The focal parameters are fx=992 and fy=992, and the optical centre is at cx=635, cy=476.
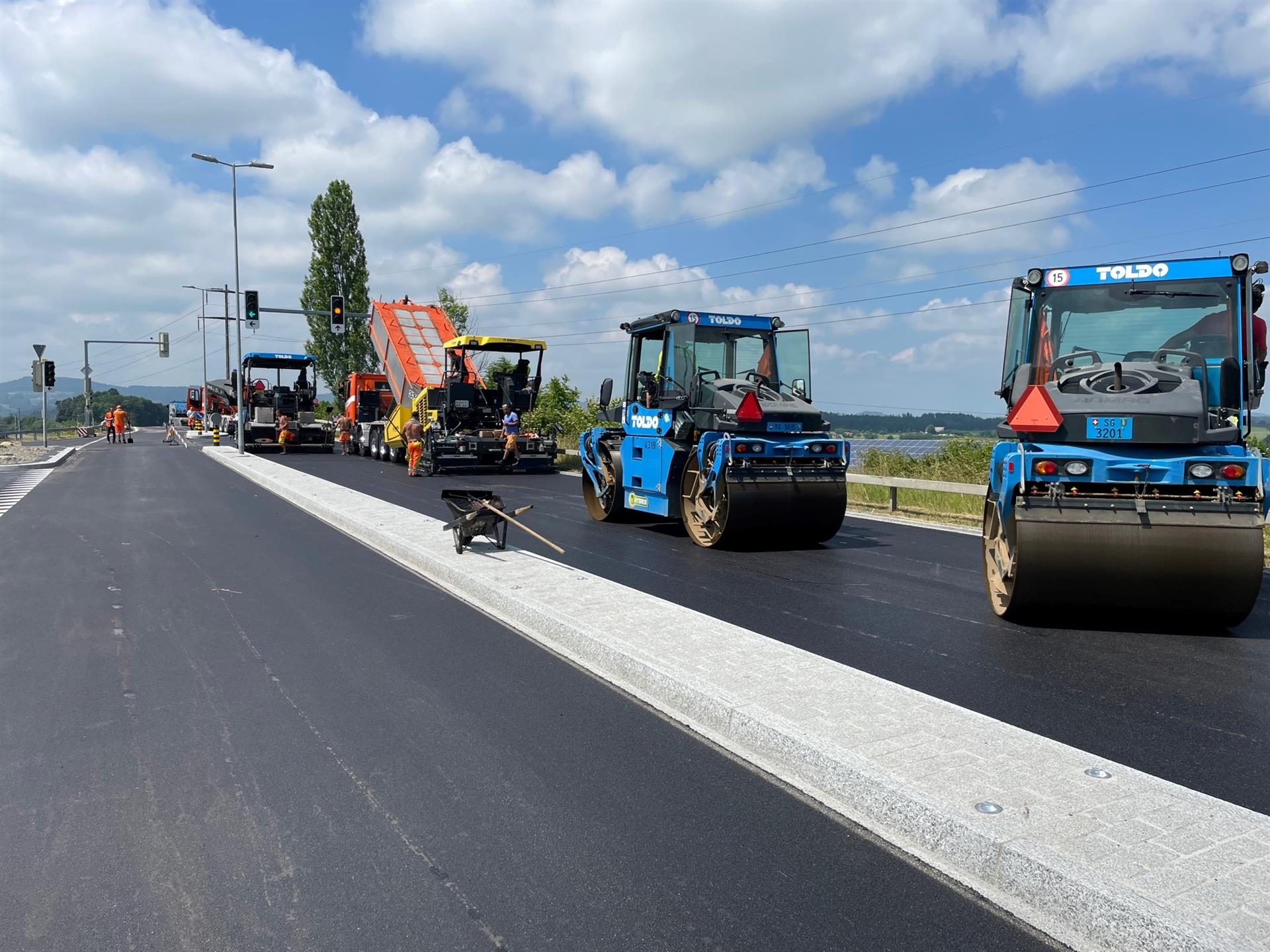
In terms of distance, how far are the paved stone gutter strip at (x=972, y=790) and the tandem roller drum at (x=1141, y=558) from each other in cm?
210

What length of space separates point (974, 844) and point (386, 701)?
3.30 meters

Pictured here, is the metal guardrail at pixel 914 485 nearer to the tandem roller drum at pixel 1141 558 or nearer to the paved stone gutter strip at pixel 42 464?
the tandem roller drum at pixel 1141 558

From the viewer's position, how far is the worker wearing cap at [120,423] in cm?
4219

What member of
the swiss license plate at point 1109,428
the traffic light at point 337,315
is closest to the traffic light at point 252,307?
the traffic light at point 337,315

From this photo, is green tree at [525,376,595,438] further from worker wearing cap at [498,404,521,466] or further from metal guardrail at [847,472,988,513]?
metal guardrail at [847,472,988,513]

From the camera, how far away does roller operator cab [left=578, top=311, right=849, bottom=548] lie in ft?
36.9

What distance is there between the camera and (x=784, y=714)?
4980mm

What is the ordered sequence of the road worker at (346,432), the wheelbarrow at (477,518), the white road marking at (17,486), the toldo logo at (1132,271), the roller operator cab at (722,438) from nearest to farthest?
the toldo logo at (1132,271) → the wheelbarrow at (477,518) → the roller operator cab at (722,438) → the white road marking at (17,486) → the road worker at (346,432)

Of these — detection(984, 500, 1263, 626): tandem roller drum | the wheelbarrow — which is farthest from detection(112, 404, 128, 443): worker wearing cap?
detection(984, 500, 1263, 626): tandem roller drum

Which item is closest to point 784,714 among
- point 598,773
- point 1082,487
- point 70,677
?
point 598,773

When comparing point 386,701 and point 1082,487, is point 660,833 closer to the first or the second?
point 386,701

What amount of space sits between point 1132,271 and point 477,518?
6.50 m

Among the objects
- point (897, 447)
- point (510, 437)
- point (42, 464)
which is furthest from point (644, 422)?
point (42, 464)

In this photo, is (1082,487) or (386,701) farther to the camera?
(1082,487)
